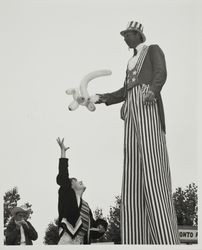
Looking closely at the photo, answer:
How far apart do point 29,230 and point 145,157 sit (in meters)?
0.79

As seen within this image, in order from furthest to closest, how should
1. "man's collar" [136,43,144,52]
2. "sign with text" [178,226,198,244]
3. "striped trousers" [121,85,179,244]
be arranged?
"man's collar" [136,43,144,52] < "sign with text" [178,226,198,244] < "striped trousers" [121,85,179,244]

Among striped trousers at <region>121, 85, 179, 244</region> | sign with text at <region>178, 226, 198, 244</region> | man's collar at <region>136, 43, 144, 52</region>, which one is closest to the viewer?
striped trousers at <region>121, 85, 179, 244</region>

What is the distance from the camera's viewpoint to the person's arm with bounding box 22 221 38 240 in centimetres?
388

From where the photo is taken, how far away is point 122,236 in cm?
380

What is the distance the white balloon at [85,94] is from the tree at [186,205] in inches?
27.4

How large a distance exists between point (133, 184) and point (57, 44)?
939 millimetres

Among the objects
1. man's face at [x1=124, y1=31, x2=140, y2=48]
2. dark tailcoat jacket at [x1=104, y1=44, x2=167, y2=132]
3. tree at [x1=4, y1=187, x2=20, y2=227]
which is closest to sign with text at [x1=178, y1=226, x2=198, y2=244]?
dark tailcoat jacket at [x1=104, y1=44, x2=167, y2=132]

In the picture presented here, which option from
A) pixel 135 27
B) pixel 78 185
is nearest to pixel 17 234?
pixel 78 185

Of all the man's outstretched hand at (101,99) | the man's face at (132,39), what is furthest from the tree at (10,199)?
the man's face at (132,39)

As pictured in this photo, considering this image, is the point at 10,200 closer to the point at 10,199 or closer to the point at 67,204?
the point at 10,199

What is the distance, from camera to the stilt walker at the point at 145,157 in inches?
146

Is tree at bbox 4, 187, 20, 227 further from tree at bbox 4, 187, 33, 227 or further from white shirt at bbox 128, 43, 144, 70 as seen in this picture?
white shirt at bbox 128, 43, 144, 70

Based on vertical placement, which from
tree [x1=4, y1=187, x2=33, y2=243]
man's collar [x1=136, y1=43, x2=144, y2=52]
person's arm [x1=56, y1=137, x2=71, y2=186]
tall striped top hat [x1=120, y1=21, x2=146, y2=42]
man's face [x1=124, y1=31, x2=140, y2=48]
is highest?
tall striped top hat [x1=120, y1=21, x2=146, y2=42]

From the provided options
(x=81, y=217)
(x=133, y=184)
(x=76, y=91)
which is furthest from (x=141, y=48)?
(x=81, y=217)
